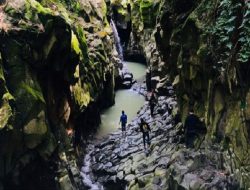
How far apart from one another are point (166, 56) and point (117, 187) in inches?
415

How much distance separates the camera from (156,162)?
80.3 feet

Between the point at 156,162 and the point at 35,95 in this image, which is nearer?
the point at 35,95

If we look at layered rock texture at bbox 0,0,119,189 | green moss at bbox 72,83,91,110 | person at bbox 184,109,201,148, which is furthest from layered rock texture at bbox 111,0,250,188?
green moss at bbox 72,83,91,110

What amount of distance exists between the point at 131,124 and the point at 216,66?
15828 mm

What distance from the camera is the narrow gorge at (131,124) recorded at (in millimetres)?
17812

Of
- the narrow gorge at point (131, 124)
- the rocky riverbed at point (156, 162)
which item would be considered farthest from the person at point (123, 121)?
the narrow gorge at point (131, 124)

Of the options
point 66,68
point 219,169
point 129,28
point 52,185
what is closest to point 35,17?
point 66,68

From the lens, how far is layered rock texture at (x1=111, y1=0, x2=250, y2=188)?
16.9 m

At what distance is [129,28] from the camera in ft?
191

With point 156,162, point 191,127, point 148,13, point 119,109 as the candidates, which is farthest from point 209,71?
point 148,13

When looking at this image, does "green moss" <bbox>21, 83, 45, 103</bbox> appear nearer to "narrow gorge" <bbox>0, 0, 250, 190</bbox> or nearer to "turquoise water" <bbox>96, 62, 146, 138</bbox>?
"narrow gorge" <bbox>0, 0, 250, 190</bbox>

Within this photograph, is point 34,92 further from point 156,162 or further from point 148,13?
point 148,13

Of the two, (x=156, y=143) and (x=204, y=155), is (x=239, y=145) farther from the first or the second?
(x=156, y=143)

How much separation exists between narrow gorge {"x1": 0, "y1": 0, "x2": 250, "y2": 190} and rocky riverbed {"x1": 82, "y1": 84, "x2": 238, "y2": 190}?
0.07 metres
